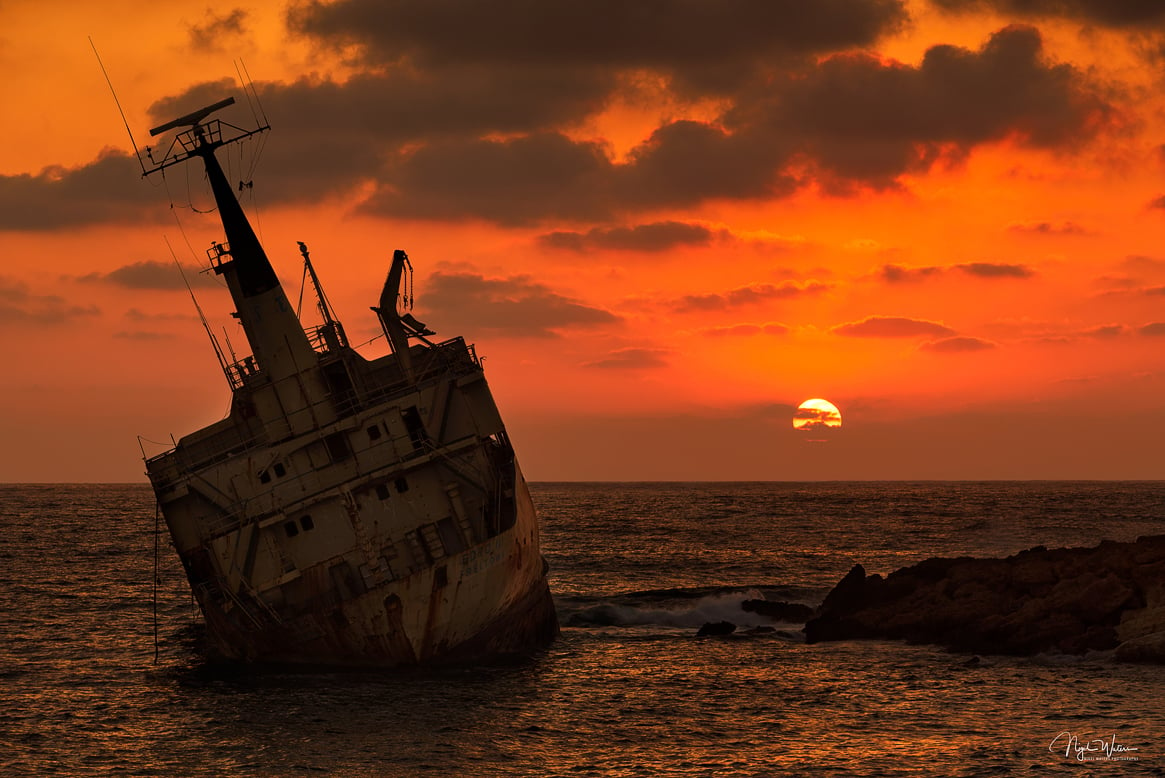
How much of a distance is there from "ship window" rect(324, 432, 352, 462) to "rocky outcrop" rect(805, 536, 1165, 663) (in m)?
14.9

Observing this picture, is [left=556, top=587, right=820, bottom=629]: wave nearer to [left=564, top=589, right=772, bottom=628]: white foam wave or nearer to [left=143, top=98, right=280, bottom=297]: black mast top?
[left=564, top=589, right=772, bottom=628]: white foam wave

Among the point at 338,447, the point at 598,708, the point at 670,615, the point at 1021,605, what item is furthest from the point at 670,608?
the point at 338,447

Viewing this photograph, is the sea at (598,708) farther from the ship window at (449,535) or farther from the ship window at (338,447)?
the ship window at (338,447)

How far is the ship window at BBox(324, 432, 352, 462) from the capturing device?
95.4 ft

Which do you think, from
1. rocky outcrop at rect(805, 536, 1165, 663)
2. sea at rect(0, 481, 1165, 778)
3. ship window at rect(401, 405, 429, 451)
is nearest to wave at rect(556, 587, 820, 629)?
sea at rect(0, 481, 1165, 778)

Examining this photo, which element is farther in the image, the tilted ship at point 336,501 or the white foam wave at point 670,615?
the white foam wave at point 670,615

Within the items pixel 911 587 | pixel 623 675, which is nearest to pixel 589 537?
pixel 911 587

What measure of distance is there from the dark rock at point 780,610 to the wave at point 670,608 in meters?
0.22

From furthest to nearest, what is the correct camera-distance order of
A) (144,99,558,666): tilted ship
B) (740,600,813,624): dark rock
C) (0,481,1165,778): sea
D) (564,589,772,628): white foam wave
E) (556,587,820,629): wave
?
(556,587,820,629): wave < (564,589,772,628): white foam wave < (740,600,813,624): dark rock < (144,99,558,666): tilted ship < (0,481,1165,778): sea

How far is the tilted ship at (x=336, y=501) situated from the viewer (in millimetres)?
27062

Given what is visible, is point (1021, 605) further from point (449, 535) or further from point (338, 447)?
point (338, 447)

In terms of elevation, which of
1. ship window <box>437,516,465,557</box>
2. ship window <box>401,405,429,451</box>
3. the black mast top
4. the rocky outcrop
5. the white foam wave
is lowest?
the rocky outcrop

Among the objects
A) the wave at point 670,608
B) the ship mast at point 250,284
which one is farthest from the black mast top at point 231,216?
the wave at point 670,608

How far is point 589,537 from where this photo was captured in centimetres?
7919
